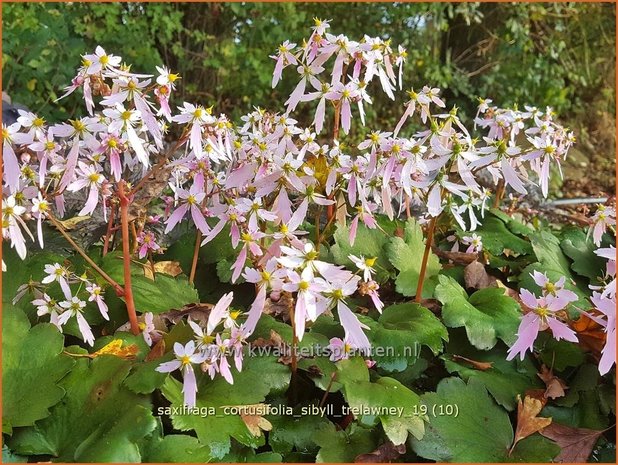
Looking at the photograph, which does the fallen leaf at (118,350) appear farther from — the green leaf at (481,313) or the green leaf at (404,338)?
the green leaf at (481,313)

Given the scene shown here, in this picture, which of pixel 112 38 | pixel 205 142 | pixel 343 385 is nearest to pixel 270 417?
pixel 343 385

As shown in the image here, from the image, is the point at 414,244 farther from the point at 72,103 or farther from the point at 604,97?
the point at 604,97

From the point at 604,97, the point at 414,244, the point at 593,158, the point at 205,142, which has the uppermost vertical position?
the point at 205,142

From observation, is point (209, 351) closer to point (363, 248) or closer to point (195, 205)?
point (195, 205)

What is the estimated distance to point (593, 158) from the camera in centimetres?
539

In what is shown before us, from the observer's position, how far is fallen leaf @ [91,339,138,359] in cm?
96

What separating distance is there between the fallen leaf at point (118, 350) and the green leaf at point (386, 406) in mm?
335

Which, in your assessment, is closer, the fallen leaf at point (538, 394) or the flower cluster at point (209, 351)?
the flower cluster at point (209, 351)

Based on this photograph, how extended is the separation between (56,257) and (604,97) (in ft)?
18.0

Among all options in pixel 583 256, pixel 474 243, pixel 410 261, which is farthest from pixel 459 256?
pixel 583 256

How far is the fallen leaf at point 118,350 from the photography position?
37.7 inches

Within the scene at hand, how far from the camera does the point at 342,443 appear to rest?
2.96 ft

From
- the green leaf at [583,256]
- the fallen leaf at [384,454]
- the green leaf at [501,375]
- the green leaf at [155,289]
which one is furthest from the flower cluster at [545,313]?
the green leaf at [155,289]

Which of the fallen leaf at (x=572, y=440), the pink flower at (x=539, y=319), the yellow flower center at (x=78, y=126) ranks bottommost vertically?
the fallen leaf at (x=572, y=440)
